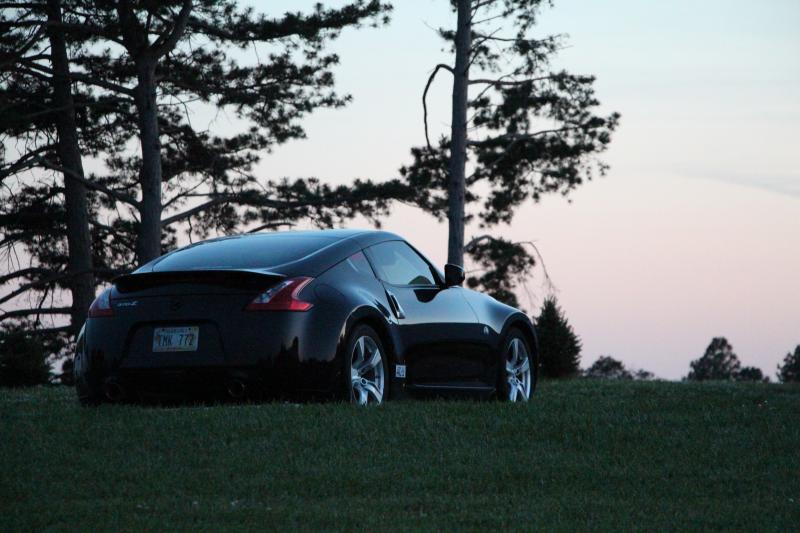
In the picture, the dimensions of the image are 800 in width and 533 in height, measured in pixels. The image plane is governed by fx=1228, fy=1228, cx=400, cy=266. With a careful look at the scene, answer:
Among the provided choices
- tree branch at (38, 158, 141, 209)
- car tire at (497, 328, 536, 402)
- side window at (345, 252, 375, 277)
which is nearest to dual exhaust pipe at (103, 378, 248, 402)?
side window at (345, 252, 375, 277)

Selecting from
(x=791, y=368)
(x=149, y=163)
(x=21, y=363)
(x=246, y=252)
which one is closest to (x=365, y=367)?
(x=246, y=252)

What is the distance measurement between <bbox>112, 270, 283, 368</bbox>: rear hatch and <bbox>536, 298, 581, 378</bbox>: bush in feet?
51.4

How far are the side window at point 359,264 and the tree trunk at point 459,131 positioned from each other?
54.1 ft

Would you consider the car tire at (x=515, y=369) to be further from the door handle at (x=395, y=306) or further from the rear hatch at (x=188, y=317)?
the rear hatch at (x=188, y=317)

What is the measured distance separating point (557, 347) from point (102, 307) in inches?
626

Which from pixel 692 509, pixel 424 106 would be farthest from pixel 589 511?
pixel 424 106

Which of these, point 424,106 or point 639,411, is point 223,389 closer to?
point 639,411

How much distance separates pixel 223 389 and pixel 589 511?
3473mm

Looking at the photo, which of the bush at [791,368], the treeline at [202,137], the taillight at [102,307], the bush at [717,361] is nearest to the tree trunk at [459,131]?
the treeline at [202,137]

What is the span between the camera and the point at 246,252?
32.2 feet

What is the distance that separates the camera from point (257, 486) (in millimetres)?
7148

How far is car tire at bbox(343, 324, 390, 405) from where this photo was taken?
945 centimetres

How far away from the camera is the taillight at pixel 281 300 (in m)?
9.06

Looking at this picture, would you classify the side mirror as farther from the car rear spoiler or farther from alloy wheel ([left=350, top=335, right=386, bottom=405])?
the car rear spoiler
